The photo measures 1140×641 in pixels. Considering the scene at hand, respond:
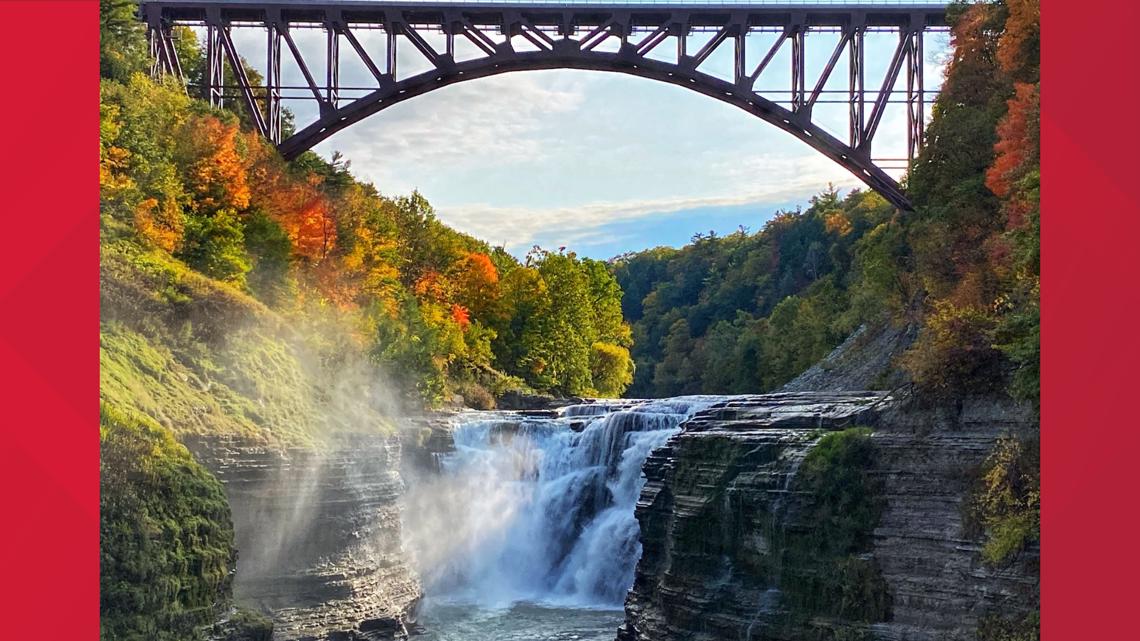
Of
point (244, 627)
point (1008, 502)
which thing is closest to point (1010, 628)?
point (1008, 502)

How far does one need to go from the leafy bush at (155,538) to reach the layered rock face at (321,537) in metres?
3.03

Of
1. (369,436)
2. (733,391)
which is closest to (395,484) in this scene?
(369,436)

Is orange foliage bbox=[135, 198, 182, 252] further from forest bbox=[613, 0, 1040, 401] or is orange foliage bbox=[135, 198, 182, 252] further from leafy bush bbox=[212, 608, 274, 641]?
forest bbox=[613, 0, 1040, 401]

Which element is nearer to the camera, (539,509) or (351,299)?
(539,509)

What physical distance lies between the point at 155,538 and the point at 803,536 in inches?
485

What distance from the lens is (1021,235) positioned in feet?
72.9

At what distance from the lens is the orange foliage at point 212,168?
41281 mm

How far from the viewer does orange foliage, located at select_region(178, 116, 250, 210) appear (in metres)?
41.3

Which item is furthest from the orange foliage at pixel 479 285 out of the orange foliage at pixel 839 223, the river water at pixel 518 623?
the river water at pixel 518 623

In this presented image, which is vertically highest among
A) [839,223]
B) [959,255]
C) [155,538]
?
[839,223]

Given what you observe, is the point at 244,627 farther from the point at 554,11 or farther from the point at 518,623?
the point at 554,11

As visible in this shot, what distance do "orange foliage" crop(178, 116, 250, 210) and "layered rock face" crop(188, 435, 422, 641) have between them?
10254 mm

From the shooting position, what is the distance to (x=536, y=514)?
142 ft

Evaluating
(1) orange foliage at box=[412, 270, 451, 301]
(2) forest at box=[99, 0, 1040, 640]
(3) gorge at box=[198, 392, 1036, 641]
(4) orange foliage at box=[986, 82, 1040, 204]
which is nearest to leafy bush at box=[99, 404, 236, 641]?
(2) forest at box=[99, 0, 1040, 640]
